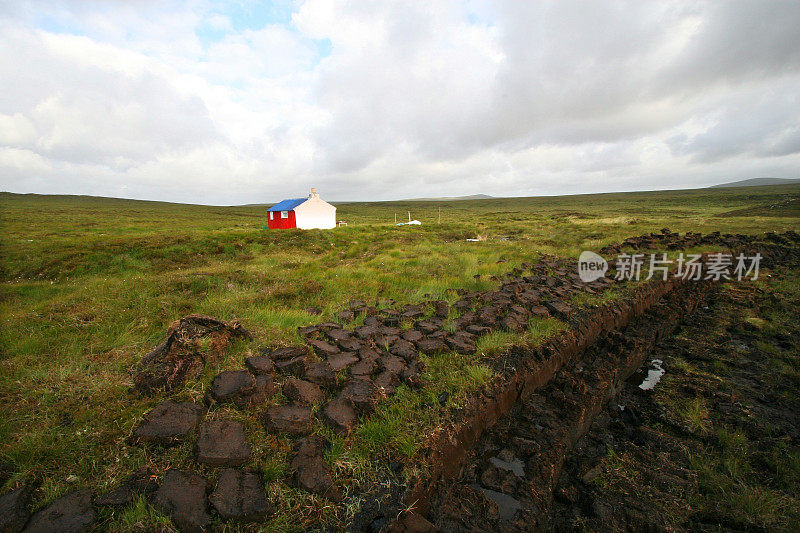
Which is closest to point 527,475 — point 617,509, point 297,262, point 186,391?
point 617,509

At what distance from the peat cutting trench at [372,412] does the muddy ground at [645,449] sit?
2 centimetres

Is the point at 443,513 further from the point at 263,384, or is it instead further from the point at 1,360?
the point at 1,360

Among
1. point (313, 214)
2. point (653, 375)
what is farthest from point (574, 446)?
point (313, 214)

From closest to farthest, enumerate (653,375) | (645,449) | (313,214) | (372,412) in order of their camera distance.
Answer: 1. (372,412)
2. (645,449)
3. (653,375)
4. (313,214)

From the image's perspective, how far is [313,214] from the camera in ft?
112

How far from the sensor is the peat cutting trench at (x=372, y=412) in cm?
221

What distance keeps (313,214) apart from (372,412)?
33.1m

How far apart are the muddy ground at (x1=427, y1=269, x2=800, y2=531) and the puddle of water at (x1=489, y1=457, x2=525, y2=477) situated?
13mm

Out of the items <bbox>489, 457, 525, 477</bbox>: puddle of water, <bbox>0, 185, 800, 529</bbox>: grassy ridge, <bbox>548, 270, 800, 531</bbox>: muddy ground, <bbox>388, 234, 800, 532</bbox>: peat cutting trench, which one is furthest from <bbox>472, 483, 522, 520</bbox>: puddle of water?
<bbox>0, 185, 800, 529</bbox>: grassy ridge

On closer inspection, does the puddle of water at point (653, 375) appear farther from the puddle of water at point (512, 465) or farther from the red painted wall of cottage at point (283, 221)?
the red painted wall of cottage at point (283, 221)

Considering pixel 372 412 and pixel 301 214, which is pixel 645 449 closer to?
pixel 372 412

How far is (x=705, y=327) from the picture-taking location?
7582 mm

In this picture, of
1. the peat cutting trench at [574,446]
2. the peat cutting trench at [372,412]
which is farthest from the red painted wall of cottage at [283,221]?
the peat cutting trench at [574,446]

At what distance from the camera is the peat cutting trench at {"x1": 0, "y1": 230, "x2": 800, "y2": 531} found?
2.21 m
